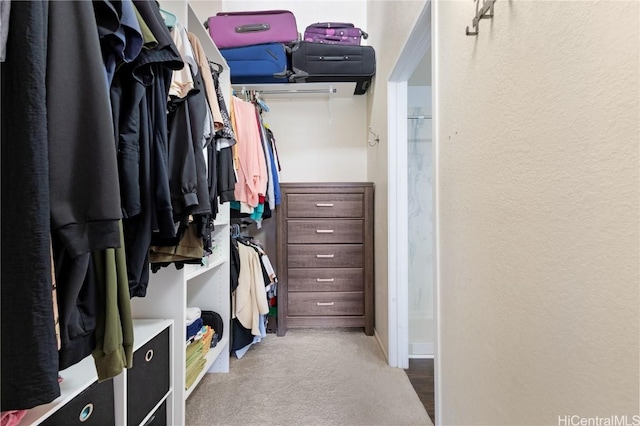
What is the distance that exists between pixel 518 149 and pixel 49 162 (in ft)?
3.14

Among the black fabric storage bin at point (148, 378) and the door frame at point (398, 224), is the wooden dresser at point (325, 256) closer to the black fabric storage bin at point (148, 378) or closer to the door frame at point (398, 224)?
the door frame at point (398, 224)

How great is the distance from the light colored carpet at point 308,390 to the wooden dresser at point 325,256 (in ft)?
0.82

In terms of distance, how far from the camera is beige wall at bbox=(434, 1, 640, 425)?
465 millimetres

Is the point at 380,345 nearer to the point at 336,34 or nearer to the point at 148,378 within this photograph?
the point at 148,378

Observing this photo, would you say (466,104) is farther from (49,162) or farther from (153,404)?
(153,404)

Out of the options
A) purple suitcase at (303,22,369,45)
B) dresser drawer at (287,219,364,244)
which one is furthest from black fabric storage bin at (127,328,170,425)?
purple suitcase at (303,22,369,45)

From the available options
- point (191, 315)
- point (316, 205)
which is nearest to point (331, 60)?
point (316, 205)

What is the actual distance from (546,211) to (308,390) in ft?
4.92

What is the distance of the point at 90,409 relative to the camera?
82 centimetres

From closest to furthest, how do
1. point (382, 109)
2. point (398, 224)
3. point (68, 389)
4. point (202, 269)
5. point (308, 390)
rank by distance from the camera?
point (68, 389) → point (202, 269) → point (308, 390) → point (398, 224) → point (382, 109)

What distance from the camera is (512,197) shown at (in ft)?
2.33

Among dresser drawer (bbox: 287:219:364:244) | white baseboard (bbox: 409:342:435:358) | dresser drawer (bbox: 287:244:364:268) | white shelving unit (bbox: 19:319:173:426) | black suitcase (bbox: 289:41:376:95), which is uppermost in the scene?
black suitcase (bbox: 289:41:376:95)

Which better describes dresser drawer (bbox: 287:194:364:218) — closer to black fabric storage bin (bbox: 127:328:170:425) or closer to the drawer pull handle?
black fabric storage bin (bbox: 127:328:170:425)

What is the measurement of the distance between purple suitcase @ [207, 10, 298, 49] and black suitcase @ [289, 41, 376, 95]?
189 millimetres
